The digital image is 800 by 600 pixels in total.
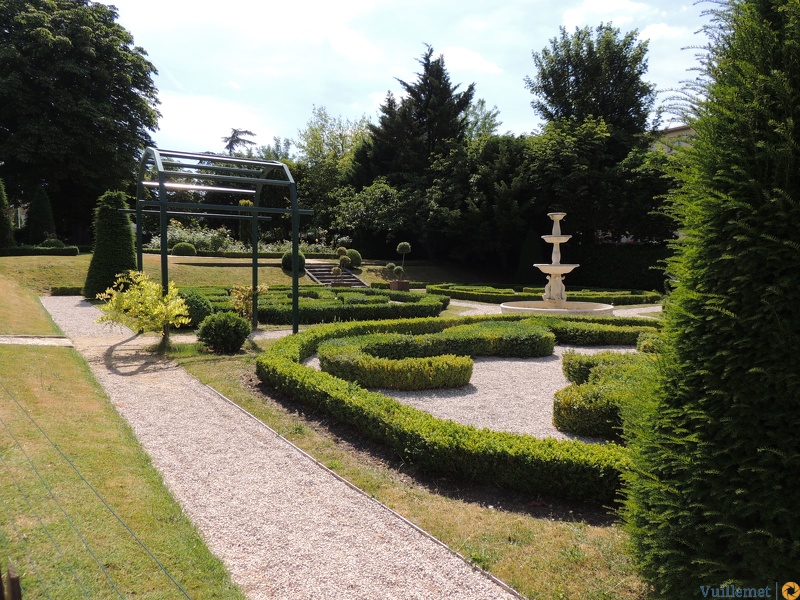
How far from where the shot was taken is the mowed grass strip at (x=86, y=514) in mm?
2938

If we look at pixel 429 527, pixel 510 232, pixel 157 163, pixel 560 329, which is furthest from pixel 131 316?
pixel 510 232

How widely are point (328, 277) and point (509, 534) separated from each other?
74.2ft

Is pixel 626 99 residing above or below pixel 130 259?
above

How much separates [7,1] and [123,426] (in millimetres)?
32679

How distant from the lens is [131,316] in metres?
9.82

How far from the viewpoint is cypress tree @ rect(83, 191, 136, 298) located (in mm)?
17406

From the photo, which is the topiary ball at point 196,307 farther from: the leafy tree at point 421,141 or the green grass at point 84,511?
the leafy tree at point 421,141

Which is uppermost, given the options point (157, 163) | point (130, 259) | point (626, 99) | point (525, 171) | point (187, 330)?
point (626, 99)

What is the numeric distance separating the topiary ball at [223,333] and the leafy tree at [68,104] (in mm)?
23445

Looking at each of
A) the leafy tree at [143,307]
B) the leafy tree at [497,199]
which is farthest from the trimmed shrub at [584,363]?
Answer: the leafy tree at [497,199]

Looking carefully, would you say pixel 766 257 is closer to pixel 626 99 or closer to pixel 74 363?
pixel 74 363

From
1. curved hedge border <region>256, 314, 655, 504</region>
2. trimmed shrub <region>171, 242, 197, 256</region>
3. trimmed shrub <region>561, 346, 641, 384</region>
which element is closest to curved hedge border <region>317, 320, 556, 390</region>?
curved hedge border <region>256, 314, 655, 504</region>

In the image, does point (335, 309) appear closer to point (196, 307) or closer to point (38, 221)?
point (196, 307)

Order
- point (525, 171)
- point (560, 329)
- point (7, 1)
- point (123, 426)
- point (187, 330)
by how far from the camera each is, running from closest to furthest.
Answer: point (123, 426) < point (560, 329) < point (187, 330) < point (7, 1) < point (525, 171)
